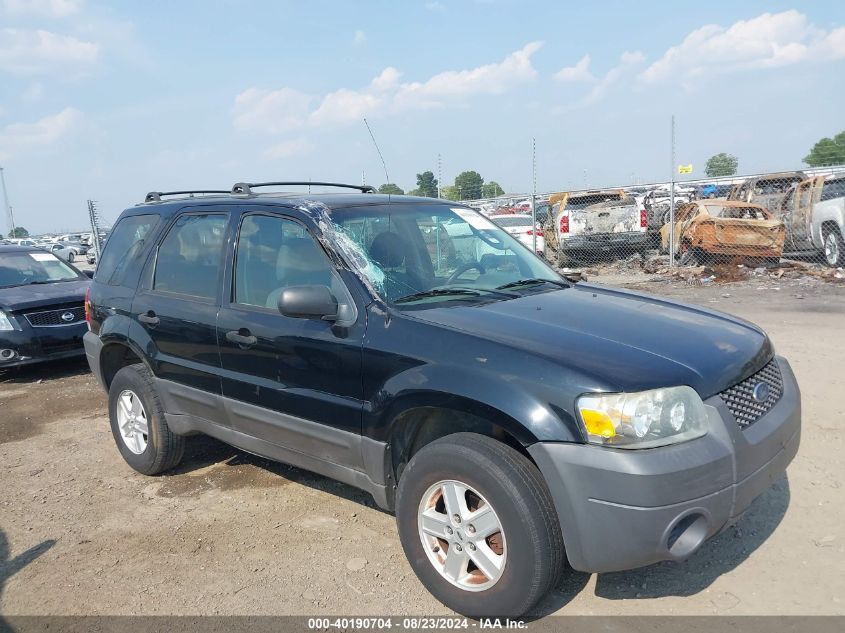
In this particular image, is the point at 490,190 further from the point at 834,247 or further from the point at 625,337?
the point at 625,337

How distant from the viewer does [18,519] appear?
4035 mm

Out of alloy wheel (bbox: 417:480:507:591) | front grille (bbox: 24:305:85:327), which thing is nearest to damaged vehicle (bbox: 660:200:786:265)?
front grille (bbox: 24:305:85:327)

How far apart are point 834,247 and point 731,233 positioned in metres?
1.82

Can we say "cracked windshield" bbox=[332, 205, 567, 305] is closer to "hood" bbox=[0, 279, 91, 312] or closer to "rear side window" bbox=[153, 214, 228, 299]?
"rear side window" bbox=[153, 214, 228, 299]

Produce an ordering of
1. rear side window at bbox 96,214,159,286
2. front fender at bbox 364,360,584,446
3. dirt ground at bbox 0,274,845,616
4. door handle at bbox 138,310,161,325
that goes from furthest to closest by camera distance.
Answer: rear side window at bbox 96,214,159,286
door handle at bbox 138,310,161,325
dirt ground at bbox 0,274,845,616
front fender at bbox 364,360,584,446

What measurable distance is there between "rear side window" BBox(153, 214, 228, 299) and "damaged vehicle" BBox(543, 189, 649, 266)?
10.6m

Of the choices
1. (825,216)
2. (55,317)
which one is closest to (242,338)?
(55,317)

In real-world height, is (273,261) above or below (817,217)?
above

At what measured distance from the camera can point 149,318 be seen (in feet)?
13.9

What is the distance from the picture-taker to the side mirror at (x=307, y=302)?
303 centimetres

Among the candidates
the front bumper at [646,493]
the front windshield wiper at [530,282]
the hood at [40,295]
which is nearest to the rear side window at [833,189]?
the front windshield wiper at [530,282]

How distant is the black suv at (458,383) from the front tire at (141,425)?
0.03 meters

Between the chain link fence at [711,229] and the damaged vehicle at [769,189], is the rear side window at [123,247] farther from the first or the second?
the damaged vehicle at [769,189]

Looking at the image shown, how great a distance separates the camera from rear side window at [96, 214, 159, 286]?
15.0ft
